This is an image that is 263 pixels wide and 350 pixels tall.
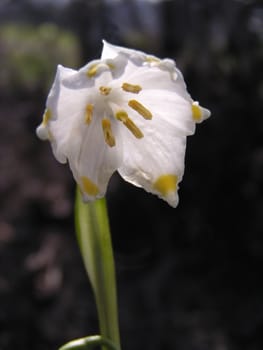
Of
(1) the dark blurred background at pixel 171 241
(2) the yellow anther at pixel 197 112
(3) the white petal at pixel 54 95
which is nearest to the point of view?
(3) the white petal at pixel 54 95

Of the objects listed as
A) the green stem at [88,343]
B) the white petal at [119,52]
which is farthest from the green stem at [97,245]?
the white petal at [119,52]

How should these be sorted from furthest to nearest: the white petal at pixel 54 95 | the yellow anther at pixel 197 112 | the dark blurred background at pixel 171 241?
the dark blurred background at pixel 171 241, the yellow anther at pixel 197 112, the white petal at pixel 54 95

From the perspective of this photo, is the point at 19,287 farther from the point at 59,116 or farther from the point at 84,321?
the point at 59,116

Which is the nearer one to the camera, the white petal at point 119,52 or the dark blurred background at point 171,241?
the white petal at point 119,52

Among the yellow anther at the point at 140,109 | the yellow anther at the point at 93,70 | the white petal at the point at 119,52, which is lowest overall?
the yellow anther at the point at 140,109

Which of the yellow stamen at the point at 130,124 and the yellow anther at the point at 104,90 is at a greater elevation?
the yellow anther at the point at 104,90

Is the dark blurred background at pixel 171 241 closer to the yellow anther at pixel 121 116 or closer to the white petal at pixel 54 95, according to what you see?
the yellow anther at pixel 121 116
